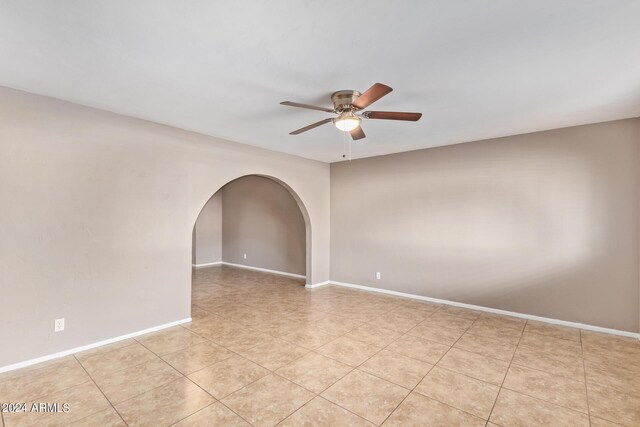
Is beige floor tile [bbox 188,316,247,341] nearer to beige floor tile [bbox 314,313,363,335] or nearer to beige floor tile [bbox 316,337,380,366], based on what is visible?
beige floor tile [bbox 314,313,363,335]

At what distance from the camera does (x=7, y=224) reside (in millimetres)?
2629

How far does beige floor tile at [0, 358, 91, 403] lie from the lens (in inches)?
90.9

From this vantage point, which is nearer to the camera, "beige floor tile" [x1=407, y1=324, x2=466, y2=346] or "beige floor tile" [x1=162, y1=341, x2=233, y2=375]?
"beige floor tile" [x1=162, y1=341, x2=233, y2=375]

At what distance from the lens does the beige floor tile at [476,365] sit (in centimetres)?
263

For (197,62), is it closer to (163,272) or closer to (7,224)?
(7,224)

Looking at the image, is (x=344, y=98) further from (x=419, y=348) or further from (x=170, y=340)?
(x=170, y=340)

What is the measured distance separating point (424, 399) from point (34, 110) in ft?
14.2

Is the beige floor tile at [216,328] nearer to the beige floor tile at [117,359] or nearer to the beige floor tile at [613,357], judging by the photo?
the beige floor tile at [117,359]

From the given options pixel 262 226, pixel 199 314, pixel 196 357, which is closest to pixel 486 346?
pixel 196 357

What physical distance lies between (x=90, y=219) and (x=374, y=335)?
3444 mm

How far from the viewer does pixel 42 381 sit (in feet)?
8.18

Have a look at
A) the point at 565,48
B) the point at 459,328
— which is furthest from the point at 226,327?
the point at 565,48

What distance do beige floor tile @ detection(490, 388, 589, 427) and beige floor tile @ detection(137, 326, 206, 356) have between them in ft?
9.61

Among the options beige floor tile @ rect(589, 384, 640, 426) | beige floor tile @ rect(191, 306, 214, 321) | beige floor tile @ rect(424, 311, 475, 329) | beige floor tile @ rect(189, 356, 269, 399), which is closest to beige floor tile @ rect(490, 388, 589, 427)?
beige floor tile @ rect(589, 384, 640, 426)
